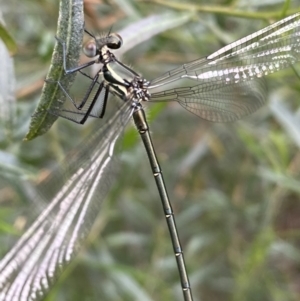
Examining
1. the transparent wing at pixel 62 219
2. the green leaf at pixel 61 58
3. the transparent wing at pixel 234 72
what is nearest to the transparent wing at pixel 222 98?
the transparent wing at pixel 234 72

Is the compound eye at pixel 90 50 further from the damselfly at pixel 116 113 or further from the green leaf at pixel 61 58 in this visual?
the green leaf at pixel 61 58

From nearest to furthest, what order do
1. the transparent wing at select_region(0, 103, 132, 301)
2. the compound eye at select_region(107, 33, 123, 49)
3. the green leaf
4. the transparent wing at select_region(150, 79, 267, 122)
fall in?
the green leaf < the transparent wing at select_region(0, 103, 132, 301) < the compound eye at select_region(107, 33, 123, 49) < the transparent wing at select_region(150, 79, 267, 122)

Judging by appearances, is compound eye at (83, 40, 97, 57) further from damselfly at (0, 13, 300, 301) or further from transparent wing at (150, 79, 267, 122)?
transparent wing at (150, 79, 267, 122)

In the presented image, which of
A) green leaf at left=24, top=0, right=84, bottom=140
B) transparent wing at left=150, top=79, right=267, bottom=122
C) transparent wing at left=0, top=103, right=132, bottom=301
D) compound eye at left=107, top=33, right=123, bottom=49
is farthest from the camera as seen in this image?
transparent wing at left=150, top=79, right=267, bottom=122

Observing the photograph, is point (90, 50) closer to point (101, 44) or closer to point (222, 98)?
point (101, 44)

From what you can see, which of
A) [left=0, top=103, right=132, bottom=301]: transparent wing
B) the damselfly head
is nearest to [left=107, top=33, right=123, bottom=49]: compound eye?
the damselfly head

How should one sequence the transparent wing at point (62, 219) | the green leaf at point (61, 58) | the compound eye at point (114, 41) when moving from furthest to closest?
the compound eye at point (114, 41), the transparent wing at point (62, 219), the green leaf at point (61, 58)

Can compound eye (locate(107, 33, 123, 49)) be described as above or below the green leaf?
above

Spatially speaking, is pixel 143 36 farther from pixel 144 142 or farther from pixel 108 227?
pixel 108 227
